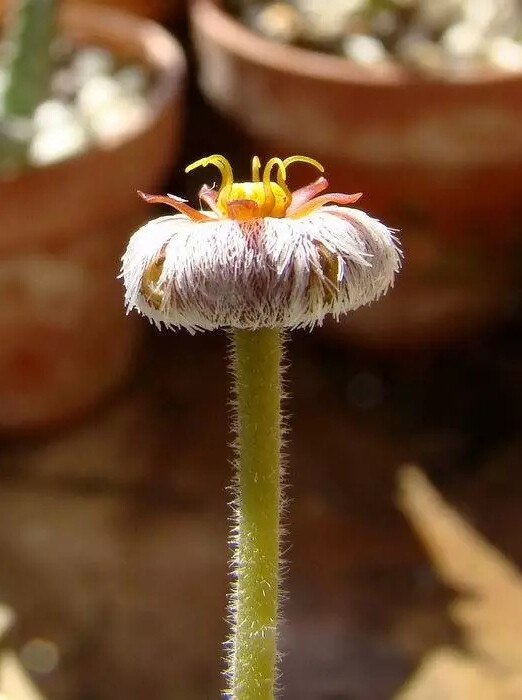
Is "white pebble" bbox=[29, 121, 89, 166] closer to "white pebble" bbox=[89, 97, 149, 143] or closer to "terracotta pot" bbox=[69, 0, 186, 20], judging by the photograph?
"white pebble" bbox=[89, 97, 149, 143]

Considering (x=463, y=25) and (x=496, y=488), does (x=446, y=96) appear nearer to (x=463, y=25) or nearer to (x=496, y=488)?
(x=463, y=25)

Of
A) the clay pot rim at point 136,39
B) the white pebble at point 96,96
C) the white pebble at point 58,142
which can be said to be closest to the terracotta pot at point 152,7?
the clay pot rim at point 136,39

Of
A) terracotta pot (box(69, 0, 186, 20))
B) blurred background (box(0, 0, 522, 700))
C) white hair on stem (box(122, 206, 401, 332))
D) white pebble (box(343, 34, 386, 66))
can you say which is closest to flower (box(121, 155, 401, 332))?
white hair on stem (box(122, 206, 401, 332))

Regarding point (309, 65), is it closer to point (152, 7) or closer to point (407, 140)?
point (407, 140)

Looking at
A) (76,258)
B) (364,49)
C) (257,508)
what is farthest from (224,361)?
(257,508)

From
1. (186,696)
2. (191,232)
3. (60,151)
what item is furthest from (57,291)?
(191,232)
